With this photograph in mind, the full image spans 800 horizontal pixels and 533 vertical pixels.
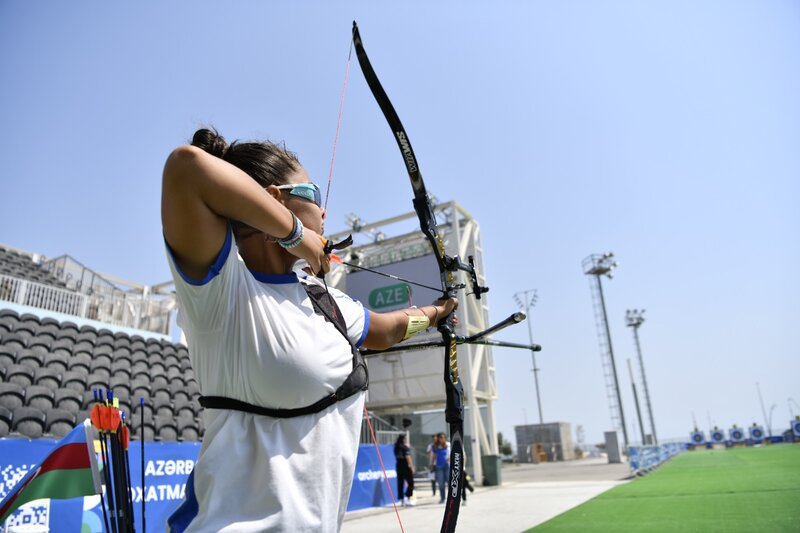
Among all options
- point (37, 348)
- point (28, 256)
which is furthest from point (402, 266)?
point (28, 256)

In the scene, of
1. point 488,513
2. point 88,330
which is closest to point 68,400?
point 88,330

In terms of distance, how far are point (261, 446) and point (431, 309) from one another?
96 centimetres

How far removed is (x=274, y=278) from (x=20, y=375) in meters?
8.61

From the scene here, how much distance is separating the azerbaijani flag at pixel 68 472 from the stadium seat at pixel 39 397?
4005mm

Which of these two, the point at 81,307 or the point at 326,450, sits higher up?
the point at 81,307

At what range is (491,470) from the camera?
14641 millimetres

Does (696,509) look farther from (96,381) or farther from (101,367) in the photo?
(101,367)

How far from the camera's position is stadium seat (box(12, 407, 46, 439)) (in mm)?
6309

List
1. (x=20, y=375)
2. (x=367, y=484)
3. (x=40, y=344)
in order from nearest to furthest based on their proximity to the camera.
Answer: (x=20, y=375) → (x=40, y=344) → (x=367, y=484)

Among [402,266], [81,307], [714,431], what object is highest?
[402,266]

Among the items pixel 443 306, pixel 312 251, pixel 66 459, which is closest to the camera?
pixel 312 251

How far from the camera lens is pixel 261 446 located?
3.37 feet

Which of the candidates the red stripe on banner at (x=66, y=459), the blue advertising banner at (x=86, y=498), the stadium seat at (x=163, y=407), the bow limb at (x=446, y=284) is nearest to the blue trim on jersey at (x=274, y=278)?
the bow limb at (x=446, y=284)

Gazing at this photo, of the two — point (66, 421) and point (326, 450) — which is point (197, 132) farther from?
point (66, 421)
